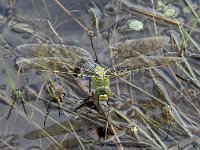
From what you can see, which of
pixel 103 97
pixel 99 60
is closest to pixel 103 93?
pixel 103 97

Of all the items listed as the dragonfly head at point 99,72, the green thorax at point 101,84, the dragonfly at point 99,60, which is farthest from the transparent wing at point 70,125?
the dragonfly head at point 99,72

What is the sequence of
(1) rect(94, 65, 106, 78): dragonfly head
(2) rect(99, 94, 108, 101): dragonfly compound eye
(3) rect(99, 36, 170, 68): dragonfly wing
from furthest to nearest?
(3) rect(99, 36, 170, 68): dragonfly wing
(1) rect(94, 65, 106, 78): dragonfly head
(2) rect(99, 94, 108, 101): dragonfly compound eye

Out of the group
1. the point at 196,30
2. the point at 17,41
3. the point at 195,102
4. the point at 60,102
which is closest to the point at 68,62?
the point at 60,102

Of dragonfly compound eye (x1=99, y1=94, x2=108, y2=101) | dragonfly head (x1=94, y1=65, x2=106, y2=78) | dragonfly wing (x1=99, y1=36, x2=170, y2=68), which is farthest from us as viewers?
dragonfly wing (x1=99, y1=36, x2=170, y2=68)

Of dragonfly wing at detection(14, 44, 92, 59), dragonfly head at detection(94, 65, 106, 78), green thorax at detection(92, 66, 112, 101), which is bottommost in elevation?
green thorax at detection(92, 66, 112, 101)

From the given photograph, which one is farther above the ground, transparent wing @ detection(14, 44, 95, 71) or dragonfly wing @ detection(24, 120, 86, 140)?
transparent wing @ detection(14, 44, 95, 71)

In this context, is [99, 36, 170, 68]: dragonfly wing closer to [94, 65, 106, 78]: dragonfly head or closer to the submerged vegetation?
the submerged vegetation

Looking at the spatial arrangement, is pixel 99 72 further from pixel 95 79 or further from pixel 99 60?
pixel 99 60

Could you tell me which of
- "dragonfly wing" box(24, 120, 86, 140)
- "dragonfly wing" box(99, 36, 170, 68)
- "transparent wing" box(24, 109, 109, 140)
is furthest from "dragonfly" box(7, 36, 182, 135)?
"dragonfly wing" box(24, 120, 86, 140)
